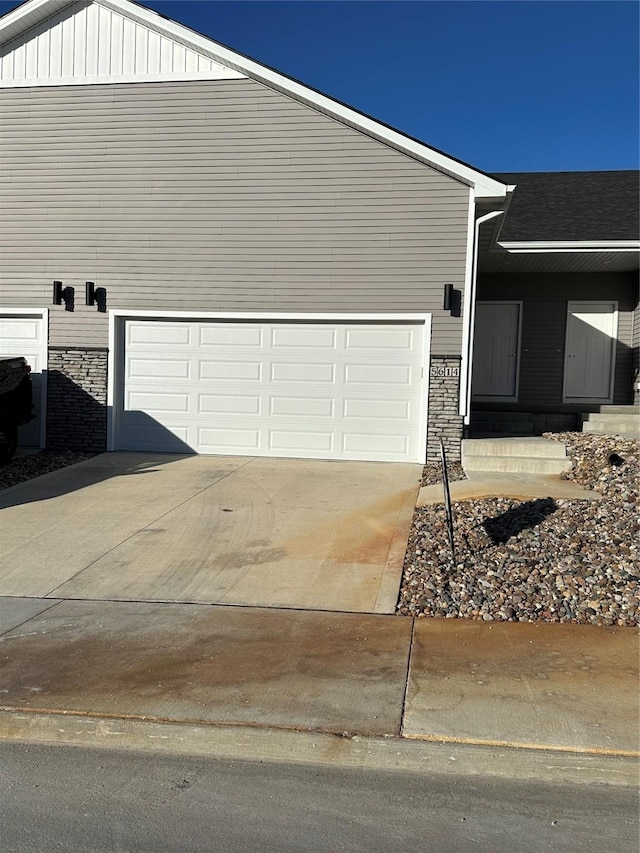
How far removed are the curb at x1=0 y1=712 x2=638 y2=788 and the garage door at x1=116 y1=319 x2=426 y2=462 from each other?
8085 millimetres

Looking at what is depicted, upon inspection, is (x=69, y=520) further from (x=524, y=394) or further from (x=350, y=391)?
(x=524, y=394)

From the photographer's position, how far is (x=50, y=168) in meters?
12.5

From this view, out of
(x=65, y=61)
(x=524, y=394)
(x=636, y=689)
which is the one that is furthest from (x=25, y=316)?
(x=636, y=689)

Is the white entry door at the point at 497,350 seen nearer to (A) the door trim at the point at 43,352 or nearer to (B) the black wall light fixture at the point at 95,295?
(B) the black wall light fixture at the point at 95,295

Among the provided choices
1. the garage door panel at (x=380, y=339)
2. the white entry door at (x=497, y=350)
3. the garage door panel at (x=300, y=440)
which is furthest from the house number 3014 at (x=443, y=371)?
the white entry door at (x=497, y=350)

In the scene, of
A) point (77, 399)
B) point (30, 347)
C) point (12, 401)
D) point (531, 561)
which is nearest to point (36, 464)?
point (12, 401)

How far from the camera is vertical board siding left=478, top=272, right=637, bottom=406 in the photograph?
1416 centimetres

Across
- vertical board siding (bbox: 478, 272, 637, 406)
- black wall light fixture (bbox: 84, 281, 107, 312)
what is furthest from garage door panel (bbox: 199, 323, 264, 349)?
vertical board siding (bbox: 478, 272, 637, 406)

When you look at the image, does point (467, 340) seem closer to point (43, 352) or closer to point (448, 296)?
point (448, 296)

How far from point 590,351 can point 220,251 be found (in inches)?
291

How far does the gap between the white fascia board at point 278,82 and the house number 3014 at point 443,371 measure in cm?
256

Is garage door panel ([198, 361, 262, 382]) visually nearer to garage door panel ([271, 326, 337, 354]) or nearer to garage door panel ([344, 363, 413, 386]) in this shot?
garage door panel ([271, 326, 337, 354])

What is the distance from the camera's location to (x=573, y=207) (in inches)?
567

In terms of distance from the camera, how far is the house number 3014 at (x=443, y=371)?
11.4m
